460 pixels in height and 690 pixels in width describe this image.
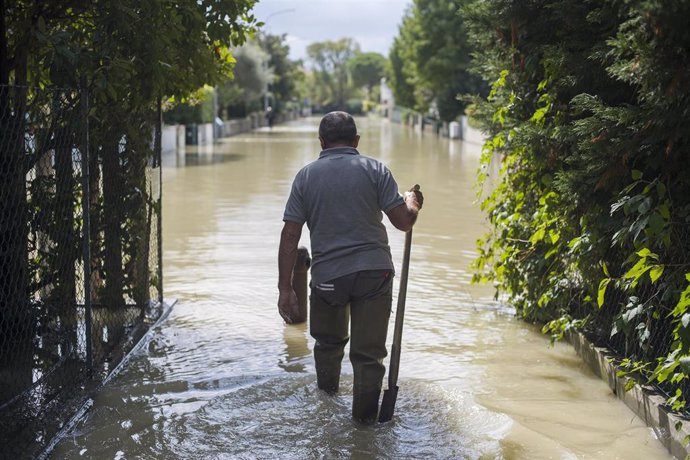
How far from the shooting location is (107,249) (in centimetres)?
713

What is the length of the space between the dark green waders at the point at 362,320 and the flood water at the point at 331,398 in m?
0.22

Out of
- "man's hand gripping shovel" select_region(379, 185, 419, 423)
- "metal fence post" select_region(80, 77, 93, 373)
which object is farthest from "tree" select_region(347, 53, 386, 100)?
"man's hand gripping shovel" select_region(379, 185, 419, 423)

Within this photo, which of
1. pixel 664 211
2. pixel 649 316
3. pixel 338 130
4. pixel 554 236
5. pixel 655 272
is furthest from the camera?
pixel 554 236

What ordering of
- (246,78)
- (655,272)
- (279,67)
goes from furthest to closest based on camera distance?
(279,67)
(246,78)
(655,272)

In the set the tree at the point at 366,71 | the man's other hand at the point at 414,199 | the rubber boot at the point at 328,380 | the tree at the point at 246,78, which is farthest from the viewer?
the tree at the point at 366,71

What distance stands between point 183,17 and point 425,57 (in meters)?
46.0

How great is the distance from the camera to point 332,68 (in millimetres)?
191500

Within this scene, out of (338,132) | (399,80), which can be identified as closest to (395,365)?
(338,132)

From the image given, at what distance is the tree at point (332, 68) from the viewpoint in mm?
186750

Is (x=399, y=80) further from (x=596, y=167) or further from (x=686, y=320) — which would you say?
(x=686, y=320)

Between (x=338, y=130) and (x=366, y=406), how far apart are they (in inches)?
61.8

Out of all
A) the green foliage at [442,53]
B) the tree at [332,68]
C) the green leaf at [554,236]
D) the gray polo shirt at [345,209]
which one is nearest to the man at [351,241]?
the gray polo shirt at [345,209]

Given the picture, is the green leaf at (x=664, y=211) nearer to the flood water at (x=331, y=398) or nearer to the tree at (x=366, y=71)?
the flood water at (x=331, y=398)

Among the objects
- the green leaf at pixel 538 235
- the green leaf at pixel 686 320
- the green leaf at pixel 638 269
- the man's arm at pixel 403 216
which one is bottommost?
the green leaf at pixel 538 235
